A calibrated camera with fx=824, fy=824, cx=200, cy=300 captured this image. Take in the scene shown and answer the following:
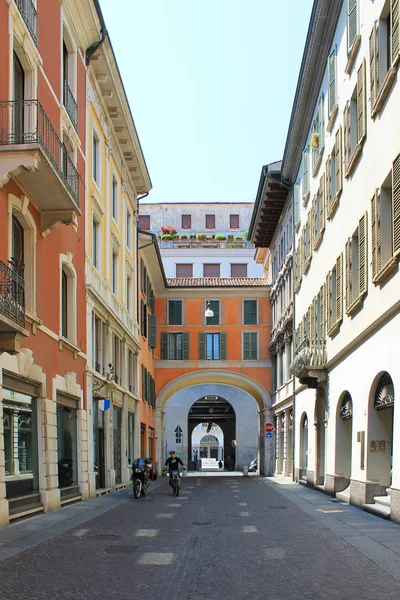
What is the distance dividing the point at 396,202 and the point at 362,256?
3565 millimetres

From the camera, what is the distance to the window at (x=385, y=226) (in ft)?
49.1

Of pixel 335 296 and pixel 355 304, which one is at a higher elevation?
pixel 335 296

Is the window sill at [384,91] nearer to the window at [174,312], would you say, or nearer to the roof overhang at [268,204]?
the roof overhang at [268,204]

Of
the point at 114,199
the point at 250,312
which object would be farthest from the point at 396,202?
the point at 250,312

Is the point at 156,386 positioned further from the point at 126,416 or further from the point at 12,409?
the point at 12,409

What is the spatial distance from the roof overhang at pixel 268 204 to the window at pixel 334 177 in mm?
12081

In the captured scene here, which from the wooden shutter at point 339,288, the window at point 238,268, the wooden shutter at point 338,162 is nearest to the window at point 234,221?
the window at point 238,268

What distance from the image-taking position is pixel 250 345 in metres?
49.1

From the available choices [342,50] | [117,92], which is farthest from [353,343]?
[117,92]

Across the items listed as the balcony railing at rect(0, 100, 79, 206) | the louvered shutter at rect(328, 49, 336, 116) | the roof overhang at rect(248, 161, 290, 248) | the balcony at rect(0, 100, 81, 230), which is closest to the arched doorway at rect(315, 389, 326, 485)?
the louvered shutter at rect(328, 49, 336, 116)

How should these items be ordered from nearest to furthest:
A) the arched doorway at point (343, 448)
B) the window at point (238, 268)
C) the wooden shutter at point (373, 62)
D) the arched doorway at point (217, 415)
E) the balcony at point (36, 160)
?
the balcony at point (36, 160) < the wooden shutter at point (373, 62) < the arched doorway at point (343, 448) < the arched doorway at point (217, 415) < the window at point (238, 268)

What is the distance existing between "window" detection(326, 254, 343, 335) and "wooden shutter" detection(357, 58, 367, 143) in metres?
3.97

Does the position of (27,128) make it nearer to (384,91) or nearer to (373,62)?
(384,91)

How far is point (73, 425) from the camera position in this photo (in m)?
22.1
